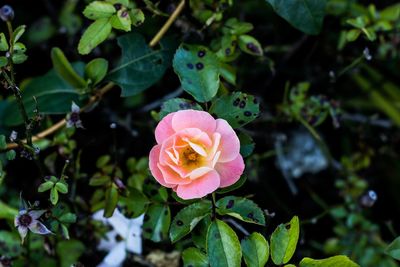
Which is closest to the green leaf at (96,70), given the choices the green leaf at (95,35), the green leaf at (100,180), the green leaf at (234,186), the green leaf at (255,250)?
the green leaf at (95,35)

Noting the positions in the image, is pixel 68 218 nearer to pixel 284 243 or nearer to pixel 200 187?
pixel 200 187

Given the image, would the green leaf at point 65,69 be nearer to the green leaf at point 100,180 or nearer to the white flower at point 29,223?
the green leaf at point 100,180

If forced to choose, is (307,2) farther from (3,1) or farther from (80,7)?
(3,1)

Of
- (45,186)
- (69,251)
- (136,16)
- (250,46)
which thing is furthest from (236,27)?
(69,251)

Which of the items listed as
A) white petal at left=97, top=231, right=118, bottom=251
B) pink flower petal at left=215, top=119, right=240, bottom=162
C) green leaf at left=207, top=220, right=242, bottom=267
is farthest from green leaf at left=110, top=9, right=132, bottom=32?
white petal at left=97, top=231, right=118, bottom=251

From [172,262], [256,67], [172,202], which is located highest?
[172,202]

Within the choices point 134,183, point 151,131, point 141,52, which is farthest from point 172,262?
point 141,52

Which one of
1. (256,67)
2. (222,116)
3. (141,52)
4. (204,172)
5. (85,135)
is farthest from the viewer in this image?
(256,67)

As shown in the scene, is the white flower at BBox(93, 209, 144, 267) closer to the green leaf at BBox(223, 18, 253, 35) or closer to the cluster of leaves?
the cluster of leaves
